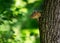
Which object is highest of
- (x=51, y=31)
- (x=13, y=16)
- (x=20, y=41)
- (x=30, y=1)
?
(x=30, y=1)

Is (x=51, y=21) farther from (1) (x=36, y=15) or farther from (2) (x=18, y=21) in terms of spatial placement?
(2) (x=18, y=21)

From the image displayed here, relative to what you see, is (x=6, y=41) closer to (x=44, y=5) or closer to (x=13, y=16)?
(x=13, y=16)

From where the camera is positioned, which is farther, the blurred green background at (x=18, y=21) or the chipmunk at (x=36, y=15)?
the chipmunk at (x=36, y=15)

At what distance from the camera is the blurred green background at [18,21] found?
7.23ft

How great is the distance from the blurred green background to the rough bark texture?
8 cm

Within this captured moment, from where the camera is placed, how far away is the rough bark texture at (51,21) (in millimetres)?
2273

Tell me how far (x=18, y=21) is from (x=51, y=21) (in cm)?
40

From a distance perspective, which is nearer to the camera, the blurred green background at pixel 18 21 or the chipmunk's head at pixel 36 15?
the blurred green background at pixel 18 21

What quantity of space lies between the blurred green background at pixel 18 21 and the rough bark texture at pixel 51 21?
8 cm

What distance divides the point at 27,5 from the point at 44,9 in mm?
224

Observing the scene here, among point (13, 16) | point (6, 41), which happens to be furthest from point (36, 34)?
point (6, 41)

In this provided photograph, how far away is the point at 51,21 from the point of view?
2324mm

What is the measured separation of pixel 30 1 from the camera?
88.2 inches

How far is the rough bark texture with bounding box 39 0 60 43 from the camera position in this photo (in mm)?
2273
